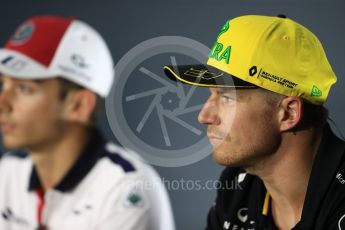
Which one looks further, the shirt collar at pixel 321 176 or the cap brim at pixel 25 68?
the shirt collar at pixel 321 176

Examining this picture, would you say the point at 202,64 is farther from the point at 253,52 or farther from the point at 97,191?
the point at 97,191

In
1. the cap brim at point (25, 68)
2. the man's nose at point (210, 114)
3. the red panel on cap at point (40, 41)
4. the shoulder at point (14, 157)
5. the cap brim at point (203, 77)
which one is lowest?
the shoulder at point (14, 157)

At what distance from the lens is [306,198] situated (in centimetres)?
86

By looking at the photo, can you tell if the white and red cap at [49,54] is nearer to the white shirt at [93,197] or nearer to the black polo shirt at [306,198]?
the white shirt at [93,197]

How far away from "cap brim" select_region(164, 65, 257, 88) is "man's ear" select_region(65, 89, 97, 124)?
234mm

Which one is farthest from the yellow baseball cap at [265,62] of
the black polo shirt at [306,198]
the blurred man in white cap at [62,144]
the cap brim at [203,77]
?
the blurred man in white cap at [62,144]

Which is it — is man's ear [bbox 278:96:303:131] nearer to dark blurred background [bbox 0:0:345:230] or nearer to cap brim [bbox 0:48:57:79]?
dark blurred background [bbox 0:0:345:230]

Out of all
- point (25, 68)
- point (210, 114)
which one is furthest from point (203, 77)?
point (25, 68)

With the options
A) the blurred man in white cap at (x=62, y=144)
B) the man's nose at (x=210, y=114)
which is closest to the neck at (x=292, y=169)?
the man's nose at (x=210, y=114)

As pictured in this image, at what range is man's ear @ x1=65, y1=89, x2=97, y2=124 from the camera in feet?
2.11

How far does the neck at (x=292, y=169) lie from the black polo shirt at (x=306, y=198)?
28 mm

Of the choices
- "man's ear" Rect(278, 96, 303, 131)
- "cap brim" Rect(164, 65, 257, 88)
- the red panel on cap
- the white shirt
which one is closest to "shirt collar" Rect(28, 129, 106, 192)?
the white shirt

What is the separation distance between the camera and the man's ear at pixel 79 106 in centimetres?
64

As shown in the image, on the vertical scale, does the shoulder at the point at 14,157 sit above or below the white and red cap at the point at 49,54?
below
